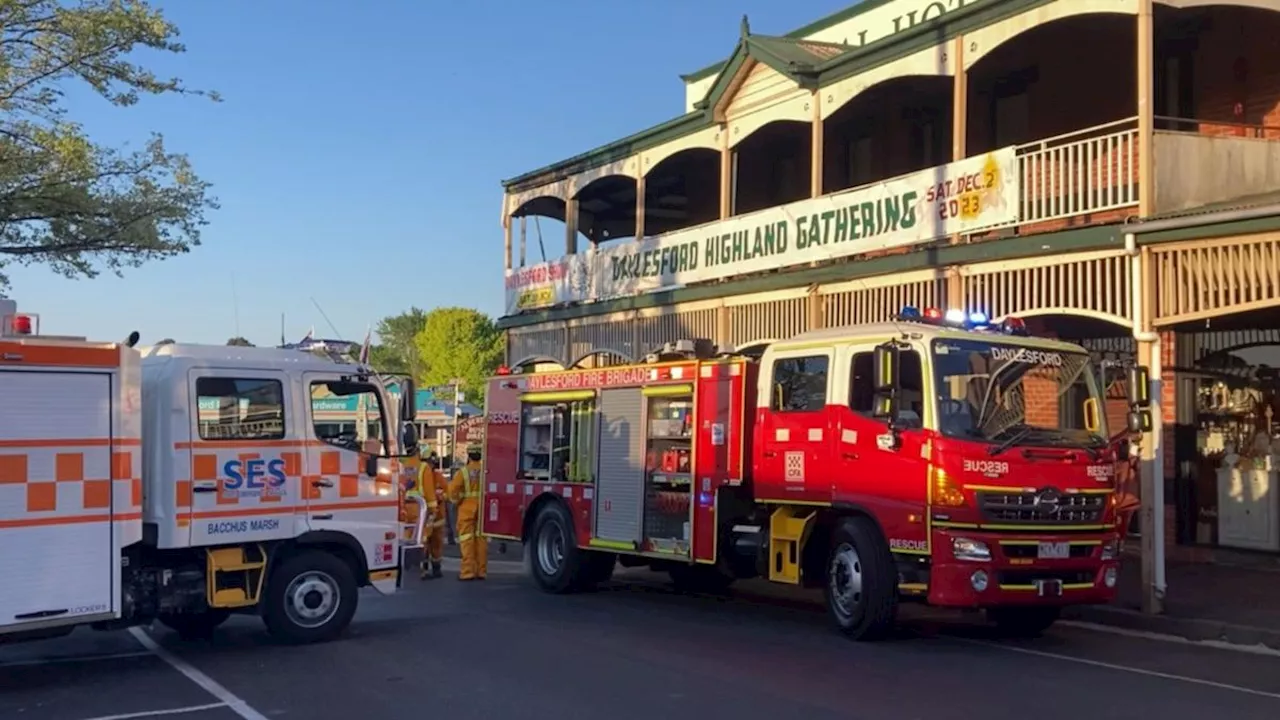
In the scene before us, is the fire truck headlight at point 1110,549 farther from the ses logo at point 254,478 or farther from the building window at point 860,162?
the building window at point 860,162

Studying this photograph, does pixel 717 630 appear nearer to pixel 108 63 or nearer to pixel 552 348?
pixel 108 63

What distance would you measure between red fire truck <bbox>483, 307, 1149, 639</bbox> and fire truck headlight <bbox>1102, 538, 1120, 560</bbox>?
0.05 feet

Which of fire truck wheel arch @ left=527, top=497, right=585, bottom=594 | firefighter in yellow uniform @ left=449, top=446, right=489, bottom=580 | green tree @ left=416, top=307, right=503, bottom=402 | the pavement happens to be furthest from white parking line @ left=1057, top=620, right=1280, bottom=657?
green tree @ left=416, top=307, right=503, bottom=402

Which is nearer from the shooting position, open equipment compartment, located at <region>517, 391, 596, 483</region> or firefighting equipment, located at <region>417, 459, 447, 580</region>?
open equipment compartment, located at <region>517, 391, 596, 483</region>

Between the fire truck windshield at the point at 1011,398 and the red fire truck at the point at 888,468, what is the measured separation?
15 mm

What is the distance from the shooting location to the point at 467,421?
3481 centimetres

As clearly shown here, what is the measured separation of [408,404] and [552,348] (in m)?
13.0

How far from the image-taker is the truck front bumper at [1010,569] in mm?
10023

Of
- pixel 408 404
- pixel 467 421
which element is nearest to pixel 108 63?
pixel 408 404

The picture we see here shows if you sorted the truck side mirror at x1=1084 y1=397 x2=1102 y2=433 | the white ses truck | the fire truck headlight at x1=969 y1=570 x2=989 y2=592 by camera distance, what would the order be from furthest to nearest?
the truck side mirror at x1=1084 y1=397 x2=1102 y2=433 < the fire truck headlight at x1=969 y1=570 x2=989 y2=592 < the white ses truck

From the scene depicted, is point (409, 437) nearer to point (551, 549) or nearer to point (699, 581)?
point (551, 549)

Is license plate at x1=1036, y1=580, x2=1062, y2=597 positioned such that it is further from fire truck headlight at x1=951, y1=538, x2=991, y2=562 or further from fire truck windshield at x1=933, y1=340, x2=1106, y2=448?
fire truck windshield at x1=933, y1=340, x2=1106, y2=448

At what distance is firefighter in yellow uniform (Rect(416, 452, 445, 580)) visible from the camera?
16266 millimetres

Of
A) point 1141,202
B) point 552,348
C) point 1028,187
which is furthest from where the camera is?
point 552,348
